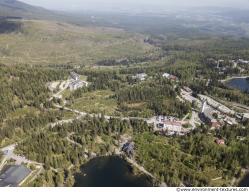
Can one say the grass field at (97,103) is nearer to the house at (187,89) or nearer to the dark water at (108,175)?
the dark water at (108,175)

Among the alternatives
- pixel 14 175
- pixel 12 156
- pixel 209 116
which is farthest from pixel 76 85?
pixel 14 175

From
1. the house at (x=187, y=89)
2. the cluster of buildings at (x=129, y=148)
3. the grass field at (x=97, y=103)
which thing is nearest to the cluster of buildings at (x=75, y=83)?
the grass field at (x=97, y=103)

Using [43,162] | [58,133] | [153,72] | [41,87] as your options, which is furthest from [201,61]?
[43,162]

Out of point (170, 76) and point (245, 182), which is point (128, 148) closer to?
point (245, 182)

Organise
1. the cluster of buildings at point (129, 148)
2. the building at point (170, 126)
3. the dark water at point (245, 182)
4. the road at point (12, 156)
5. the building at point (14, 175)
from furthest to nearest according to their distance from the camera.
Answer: the building at point (170, 126) < the cluster of buildings at point (129, 148) < the road at point (12, 156) < the dark water at point (245, 182) < the building at point (14, 175)

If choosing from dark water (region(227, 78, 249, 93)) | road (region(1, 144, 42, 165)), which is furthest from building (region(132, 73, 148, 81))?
road (region(1, 144, 42, 165))

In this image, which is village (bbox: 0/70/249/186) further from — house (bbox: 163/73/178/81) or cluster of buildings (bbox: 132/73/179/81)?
cluster of buildings (bbox: 132/73/179/81)
